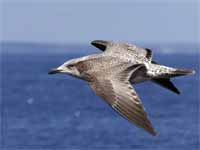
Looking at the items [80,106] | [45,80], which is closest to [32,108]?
[80,106]

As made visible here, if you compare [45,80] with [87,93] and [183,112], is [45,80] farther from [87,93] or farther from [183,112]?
[183,112]

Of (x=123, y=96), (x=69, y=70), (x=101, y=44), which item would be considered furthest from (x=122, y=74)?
(x=101, y=44)

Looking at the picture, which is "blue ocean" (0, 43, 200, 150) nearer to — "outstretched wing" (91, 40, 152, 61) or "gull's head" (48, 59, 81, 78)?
"outstretched wing" (91, 40, 152, 61)

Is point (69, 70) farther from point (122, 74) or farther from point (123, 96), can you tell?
point (123, 96)

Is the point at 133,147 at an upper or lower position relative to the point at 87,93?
upper

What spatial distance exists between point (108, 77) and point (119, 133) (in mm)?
20016

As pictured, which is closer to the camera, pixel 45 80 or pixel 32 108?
pixel 32 108

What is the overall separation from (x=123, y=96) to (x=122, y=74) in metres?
0.47

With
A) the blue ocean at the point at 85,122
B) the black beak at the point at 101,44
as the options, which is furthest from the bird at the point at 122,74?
the blue ocean at the point at 85,122

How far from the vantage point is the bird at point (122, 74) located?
980 cm

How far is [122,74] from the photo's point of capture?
34.1ft

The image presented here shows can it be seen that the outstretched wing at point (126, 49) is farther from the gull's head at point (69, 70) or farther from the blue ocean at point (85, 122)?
the blue ocean at point (85, 122)

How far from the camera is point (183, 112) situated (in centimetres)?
3819

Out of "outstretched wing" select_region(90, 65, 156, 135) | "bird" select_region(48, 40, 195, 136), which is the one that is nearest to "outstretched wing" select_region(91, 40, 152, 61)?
"bird" select_region(48, 40, 195, 136)
